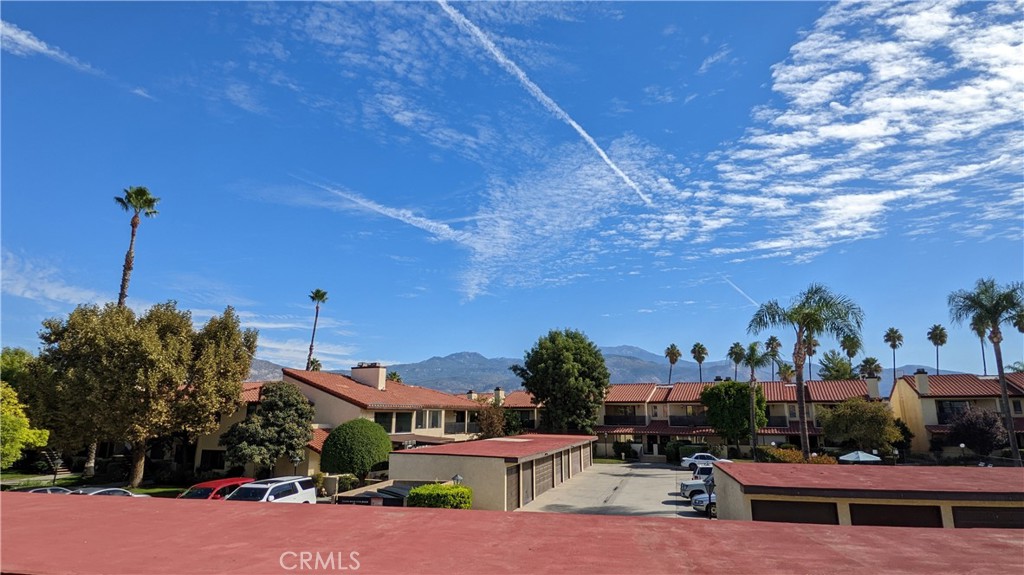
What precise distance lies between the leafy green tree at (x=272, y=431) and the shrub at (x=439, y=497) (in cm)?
1415

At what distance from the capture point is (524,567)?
20.3 ft

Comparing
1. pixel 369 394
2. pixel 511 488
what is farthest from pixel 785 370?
pixel 511 488

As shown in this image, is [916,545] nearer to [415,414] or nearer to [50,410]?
[415,414]

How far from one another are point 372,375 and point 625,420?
31.0 metres

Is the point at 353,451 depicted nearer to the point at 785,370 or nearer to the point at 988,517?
the point at 988,517

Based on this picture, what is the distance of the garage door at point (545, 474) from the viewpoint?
104 feet

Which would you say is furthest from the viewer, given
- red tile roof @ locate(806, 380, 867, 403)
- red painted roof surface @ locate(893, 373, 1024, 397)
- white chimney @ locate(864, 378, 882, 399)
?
red tile roof @ locate(806, 380, 867, 403)

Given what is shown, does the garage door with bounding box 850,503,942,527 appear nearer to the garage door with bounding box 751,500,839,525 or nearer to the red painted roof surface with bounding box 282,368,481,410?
the garage door with bounding box 751,500,839,525

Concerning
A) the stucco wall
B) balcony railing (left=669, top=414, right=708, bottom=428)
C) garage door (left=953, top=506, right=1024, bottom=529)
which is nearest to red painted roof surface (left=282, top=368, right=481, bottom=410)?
the stucco wall

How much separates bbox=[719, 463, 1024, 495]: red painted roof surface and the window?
26302mm

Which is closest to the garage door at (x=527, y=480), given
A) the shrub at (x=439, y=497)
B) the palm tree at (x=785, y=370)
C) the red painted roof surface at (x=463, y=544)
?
the shrub at (x=439, y=497)

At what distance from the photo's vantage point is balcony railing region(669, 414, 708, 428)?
58.1 metres

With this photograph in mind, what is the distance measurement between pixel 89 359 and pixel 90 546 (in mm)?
31964

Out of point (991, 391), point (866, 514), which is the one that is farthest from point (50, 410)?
point (991, 391)
